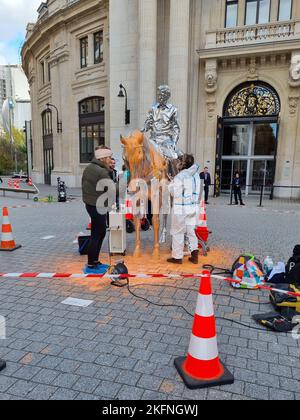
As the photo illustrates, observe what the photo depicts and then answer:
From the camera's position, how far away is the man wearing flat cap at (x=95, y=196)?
16.3ft

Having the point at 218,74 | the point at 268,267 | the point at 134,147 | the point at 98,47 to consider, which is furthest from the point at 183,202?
the point at 98,47

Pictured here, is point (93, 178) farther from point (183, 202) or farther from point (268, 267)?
point (268, 267)

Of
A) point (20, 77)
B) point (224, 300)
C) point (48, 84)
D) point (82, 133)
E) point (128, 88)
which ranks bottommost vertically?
point (224, 300)

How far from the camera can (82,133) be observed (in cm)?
2431

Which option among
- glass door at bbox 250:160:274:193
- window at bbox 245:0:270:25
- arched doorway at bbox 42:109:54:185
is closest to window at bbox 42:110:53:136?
arched doorway at bbox 42:109:54:185

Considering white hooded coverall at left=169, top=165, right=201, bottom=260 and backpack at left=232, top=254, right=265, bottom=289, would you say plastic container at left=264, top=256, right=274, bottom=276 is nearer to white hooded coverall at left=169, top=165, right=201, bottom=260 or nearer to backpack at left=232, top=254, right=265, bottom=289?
backpack at left=232, top=254, right=265, bottom=289

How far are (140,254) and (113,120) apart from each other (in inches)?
575

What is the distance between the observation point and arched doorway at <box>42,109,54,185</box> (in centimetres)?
2946

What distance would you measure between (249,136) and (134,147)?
15.6 meters

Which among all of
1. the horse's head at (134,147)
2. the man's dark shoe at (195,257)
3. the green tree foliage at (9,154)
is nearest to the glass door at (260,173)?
the man's dark shoe at (195,257)

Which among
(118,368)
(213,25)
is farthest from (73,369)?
(213,25)

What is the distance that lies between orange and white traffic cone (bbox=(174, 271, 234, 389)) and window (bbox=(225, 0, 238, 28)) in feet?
64.9

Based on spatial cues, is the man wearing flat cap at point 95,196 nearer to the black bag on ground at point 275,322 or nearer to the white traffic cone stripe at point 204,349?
the black bag on ground at point 275,322
